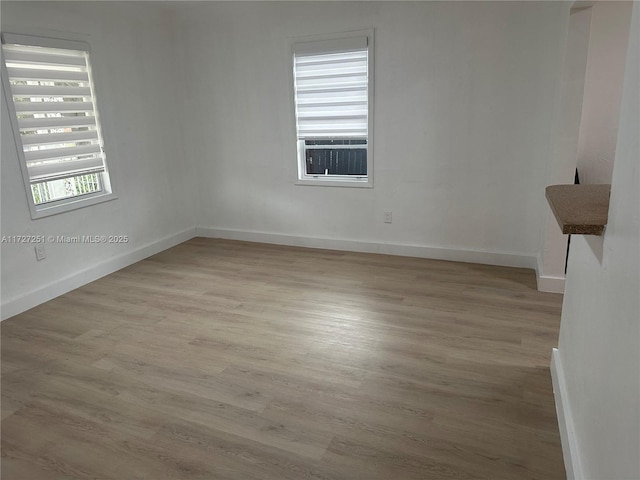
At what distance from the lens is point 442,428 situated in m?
2.08

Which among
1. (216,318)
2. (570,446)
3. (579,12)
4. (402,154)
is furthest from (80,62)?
(570,446)

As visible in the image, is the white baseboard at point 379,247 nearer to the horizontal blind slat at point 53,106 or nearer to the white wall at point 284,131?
the white wall at point 284,131

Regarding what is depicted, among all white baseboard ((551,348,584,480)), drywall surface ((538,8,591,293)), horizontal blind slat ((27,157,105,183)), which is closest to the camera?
white baseboard ((551,348,584,480))

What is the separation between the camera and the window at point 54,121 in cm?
333

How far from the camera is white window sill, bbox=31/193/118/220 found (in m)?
3.54

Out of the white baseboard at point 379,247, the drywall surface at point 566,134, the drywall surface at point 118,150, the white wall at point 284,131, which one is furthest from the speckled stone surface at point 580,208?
the drywall surface at point 118,150

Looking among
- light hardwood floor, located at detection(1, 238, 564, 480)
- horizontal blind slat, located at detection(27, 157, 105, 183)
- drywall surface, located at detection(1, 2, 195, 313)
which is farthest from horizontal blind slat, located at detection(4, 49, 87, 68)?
light hardwood floor, located at detection(1, 238, 564, 480)

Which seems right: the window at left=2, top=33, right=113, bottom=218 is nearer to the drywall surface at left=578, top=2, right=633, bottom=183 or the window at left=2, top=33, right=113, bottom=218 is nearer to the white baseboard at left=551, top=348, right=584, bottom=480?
the white baseboard at left=551, top=348, right=584, bottom=480

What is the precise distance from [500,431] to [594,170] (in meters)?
2.60

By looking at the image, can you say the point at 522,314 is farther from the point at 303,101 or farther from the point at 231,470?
the point at 303,101

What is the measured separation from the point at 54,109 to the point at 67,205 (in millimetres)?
776

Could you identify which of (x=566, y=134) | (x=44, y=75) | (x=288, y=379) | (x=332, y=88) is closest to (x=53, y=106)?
(x=44, y=75)

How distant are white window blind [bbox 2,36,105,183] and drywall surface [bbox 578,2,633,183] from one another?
13.1ft

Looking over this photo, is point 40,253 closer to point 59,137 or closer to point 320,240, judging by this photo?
point 59,137
